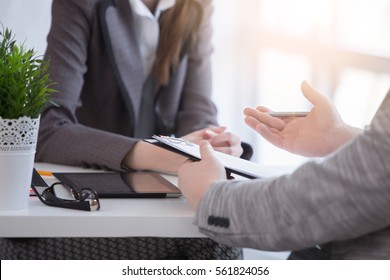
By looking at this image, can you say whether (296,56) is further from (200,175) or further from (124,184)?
(200,175)

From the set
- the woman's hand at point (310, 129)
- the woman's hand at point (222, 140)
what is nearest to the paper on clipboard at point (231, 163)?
the woman's hand at point (310, 129)

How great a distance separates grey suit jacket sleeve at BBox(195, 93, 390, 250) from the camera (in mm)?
669

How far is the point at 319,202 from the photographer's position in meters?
0.69

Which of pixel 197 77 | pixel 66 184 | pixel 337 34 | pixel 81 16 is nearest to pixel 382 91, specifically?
pixel 337 34

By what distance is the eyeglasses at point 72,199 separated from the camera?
0.88m

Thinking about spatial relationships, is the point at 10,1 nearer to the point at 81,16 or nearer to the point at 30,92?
the point at 81,16

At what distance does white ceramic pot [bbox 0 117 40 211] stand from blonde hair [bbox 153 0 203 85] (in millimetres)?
851

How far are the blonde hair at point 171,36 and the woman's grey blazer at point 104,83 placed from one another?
38mm

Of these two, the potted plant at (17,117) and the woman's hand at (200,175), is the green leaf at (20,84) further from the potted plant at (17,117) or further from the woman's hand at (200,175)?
the woman's hand at (200,175)

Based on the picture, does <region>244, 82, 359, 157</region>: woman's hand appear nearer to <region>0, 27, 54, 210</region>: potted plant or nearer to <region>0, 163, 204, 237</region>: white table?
<region>0, 163, 204, 237</region>: white table

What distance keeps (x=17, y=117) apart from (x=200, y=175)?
24 centimetres

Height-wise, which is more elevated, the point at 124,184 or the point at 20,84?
the point at 20,84

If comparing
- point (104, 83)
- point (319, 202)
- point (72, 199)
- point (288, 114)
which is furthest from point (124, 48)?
point (319, 202)

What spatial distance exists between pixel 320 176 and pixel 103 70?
1048 millimetres
